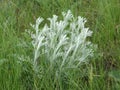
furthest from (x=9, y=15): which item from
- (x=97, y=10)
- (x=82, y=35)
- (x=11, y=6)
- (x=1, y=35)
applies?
(x=82, y=35)

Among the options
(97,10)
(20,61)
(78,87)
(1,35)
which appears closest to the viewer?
(78,87)

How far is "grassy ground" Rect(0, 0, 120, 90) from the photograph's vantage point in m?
2.04

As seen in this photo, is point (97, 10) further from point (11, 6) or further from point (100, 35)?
point (11, 6)

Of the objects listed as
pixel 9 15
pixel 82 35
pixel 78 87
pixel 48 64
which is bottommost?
pixel 78 87

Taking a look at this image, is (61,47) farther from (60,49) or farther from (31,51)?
(31,51)

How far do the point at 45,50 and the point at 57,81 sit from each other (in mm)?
203

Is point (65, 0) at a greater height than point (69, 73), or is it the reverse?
point (65, 0)

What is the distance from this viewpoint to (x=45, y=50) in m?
2.12

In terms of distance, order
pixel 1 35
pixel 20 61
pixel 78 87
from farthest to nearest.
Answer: pixel 1 35
pixel 20 61
pixel 78 87

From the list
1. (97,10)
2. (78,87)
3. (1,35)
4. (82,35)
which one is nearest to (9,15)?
(1,35)

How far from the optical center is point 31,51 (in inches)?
87.9

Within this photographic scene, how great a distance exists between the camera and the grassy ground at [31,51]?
2.04 m

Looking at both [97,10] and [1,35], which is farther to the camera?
[97,10]

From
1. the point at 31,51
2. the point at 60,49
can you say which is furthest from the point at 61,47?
the point at 31,51
